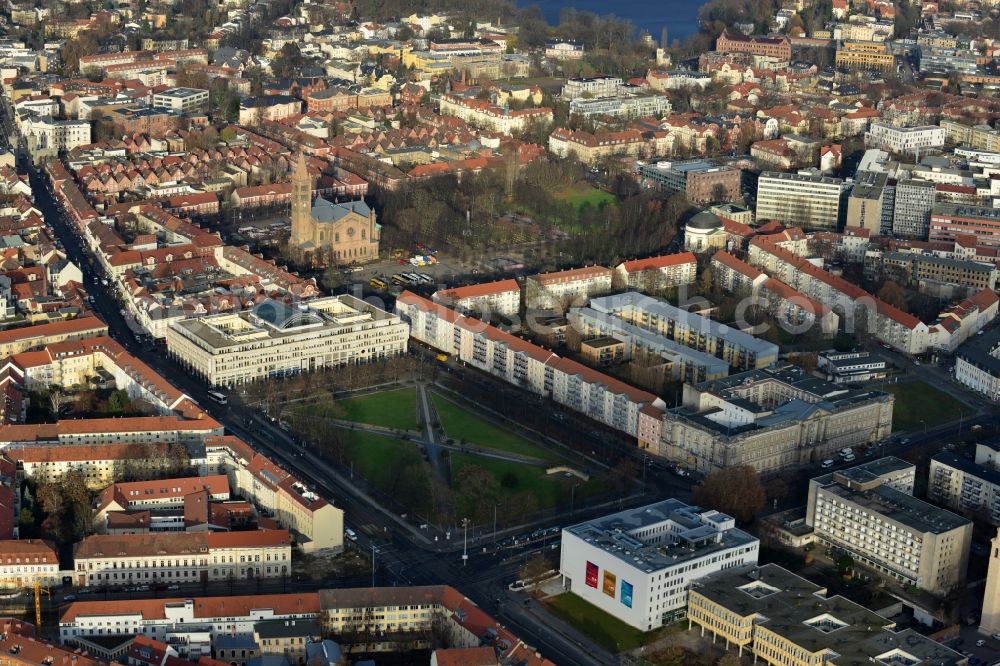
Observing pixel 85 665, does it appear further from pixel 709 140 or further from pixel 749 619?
pixel 709 140

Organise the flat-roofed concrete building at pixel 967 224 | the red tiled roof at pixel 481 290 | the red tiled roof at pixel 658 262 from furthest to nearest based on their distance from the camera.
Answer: the flat-roofed concrete building at pixel 967 224 → the red tiled roof at pixel 658 262 → the red tiled roof at pixel 481 290

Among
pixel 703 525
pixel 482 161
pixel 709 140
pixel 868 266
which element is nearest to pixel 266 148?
pixel 482 161

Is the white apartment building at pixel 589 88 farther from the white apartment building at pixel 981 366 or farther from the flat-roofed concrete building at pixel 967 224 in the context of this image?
the white apartment building at pixel 981 366

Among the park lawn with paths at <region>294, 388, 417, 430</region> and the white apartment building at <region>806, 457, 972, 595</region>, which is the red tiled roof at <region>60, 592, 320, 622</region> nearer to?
the park lawn with paths at <region>294, 388, 417, 430</region>

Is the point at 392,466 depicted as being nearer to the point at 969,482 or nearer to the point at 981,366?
the point at 969,482

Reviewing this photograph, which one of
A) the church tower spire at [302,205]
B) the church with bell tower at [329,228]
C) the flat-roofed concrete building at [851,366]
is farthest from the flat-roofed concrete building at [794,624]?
the church tower spire at [302,205]

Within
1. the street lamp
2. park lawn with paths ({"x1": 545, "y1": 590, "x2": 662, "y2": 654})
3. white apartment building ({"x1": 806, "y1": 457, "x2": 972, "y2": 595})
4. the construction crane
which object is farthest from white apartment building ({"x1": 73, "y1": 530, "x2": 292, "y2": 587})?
white apartment building ({"x1": 806, "y1": 457, "x2": 972, "y2": 595})

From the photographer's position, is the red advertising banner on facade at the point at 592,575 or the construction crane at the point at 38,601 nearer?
the construction crane at the point at 38,601

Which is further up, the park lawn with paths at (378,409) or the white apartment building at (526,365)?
the white apartment building at (526,365)
